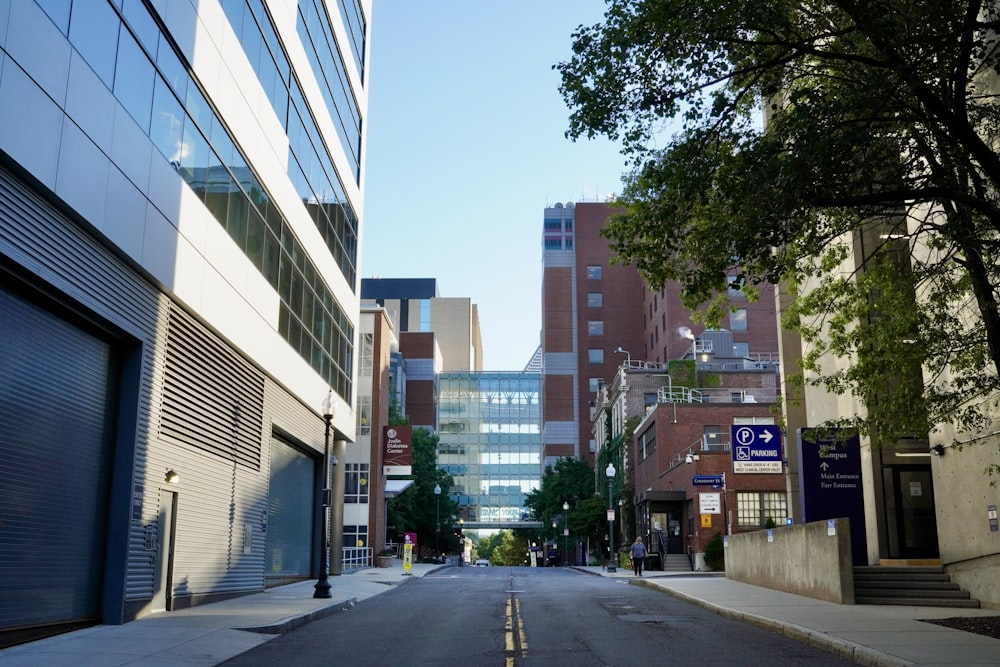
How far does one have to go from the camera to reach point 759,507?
4688cm

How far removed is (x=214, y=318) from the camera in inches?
826

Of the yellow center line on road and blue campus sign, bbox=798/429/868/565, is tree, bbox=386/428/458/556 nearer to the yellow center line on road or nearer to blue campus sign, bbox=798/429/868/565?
blue campus sign, bbox=798/429/868/565

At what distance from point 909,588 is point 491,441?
4897 inches

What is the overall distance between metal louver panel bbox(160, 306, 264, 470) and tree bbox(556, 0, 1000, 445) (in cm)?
927

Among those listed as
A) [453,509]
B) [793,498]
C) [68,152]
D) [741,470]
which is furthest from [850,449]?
[453,509]

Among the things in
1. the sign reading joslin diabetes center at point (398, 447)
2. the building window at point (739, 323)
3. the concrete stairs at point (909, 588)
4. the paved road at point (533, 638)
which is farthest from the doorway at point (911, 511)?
the building window at point (739, 323)

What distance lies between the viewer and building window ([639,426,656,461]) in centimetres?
5866

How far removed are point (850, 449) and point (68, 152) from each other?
21.1 meters

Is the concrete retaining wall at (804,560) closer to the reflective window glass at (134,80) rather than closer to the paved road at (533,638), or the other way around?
the paved road at (533,638)

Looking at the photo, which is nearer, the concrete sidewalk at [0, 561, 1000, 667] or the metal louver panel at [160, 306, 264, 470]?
the concrete sidewalk at [0, 561, 1000, 667]

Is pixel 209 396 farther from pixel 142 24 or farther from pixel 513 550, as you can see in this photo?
pixel 513 550

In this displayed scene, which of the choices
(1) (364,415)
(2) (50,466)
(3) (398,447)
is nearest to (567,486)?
(1) (364,415)

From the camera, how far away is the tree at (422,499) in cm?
8069

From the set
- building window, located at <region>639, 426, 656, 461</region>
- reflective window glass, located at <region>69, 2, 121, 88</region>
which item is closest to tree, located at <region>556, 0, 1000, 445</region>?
reflective window glass, located at <region>69, 2, 121, 88</region>
